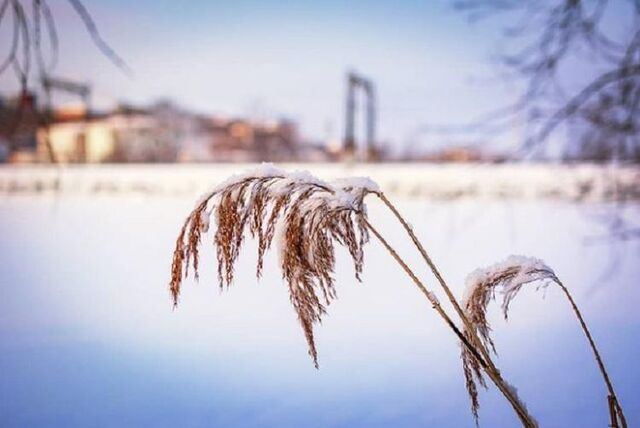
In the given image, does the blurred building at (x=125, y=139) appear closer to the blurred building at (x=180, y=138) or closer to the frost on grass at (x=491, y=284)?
the blurred building at (x=180, y=138)

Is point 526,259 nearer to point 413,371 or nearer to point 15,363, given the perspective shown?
point 413,371

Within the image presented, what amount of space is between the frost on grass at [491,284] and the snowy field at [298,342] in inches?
13.3

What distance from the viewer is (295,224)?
1493 millimetres

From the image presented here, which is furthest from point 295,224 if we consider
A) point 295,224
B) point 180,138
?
point 180,138

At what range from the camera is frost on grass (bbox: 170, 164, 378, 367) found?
1.49 m

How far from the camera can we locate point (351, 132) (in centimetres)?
3066

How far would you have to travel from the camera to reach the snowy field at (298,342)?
4.66m

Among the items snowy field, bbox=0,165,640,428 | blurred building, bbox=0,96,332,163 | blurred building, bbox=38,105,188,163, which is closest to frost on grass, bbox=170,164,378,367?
snowy field, bbox=0,165,640,428

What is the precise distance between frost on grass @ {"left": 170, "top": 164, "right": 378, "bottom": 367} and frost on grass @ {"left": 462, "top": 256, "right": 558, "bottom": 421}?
364 mm

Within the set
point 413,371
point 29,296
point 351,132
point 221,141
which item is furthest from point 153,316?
point 221,141

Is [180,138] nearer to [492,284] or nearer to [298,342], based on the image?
[298,342]

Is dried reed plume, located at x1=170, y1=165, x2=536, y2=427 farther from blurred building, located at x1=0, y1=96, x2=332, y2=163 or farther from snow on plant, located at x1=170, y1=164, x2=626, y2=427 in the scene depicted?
blurred building, located at x1=0, y1=96, x2=332, y2=163

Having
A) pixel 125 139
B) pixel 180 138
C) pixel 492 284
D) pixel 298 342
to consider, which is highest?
pixel 492 284

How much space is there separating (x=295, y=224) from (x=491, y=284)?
0.57 m
